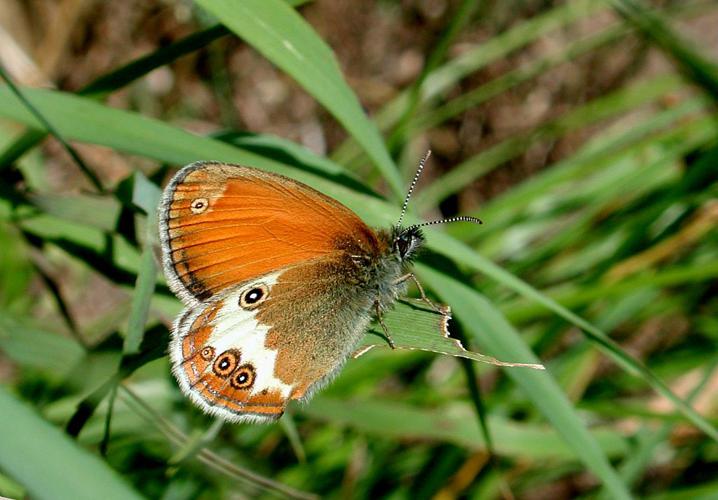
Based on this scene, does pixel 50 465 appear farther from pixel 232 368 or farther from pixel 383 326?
pixel 383 326

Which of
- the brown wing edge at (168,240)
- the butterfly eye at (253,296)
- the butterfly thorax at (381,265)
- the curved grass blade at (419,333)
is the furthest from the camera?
the butterfly thorax at (381,265)

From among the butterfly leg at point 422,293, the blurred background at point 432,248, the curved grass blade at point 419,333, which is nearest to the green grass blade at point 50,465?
the blurred background at point 432,248

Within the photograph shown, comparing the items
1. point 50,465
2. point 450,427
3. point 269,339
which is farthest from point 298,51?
point 450,427

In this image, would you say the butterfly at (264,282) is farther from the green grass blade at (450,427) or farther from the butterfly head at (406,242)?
the green grass blade at (450,427)

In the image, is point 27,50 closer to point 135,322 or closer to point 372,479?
point 372,479

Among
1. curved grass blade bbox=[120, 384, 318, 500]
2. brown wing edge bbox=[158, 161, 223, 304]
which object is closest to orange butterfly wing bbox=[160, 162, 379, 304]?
brown wing edge bbox=[158, 161, 223, 304]

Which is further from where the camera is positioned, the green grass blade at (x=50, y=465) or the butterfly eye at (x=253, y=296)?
the butterfly eye at (x=253, y=296)

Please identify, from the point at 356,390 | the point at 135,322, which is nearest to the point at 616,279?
the point at 356,390
